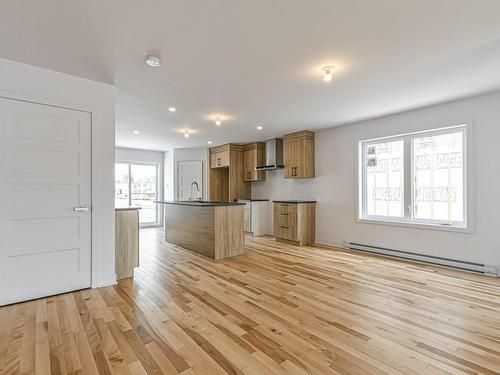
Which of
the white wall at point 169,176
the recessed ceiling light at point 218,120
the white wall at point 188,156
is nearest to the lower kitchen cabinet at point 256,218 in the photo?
the white wall at point 188,156

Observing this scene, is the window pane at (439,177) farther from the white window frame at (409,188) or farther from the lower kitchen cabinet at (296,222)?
the lower kitchen cabinet at (296,222)

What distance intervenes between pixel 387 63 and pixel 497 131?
2.20m

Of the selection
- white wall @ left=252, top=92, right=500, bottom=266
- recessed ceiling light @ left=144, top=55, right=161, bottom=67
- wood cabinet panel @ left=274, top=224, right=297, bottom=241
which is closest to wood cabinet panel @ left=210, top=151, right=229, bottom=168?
white wall @ left=252, top=92, right=500, bottom=266

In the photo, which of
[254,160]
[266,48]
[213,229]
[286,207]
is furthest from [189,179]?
[266,48]

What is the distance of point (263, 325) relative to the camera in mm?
2277

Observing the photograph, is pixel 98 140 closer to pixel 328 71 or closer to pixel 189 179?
pixel 328 71

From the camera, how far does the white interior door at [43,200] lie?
2668 mm

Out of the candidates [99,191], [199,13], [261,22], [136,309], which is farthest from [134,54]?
[136,309]

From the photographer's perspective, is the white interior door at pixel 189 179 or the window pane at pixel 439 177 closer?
the window pane at pixel 439 177

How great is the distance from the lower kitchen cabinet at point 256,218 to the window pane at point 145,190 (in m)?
3.42

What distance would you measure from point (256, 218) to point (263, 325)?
4869mm

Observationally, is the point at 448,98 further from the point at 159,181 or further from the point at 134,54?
the point at 159,181

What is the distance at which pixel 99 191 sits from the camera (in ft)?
10.5

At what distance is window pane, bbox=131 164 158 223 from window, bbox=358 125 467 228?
656cm
